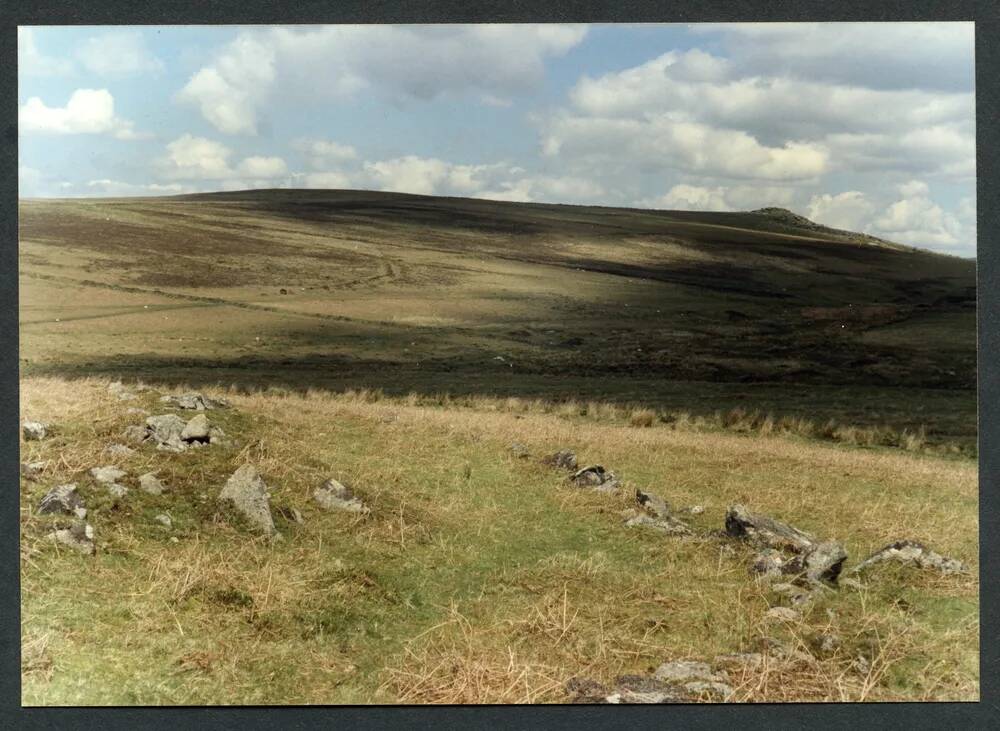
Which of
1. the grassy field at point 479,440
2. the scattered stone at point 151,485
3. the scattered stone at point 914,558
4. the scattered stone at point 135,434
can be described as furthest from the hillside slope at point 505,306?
the scattered stone at point 151,485

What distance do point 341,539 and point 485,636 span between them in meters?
1.78

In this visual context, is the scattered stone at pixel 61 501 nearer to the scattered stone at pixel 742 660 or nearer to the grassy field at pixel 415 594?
the grassy field at pixel 415 594

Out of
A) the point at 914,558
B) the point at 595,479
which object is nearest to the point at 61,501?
the point at 595,479

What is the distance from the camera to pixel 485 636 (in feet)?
20.5

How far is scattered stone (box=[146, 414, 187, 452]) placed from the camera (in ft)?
25.7

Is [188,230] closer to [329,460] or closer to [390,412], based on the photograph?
[390,412]

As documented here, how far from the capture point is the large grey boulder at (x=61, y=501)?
21.4ft

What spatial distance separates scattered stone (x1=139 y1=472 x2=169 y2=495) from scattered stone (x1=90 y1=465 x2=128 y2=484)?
0.56ft

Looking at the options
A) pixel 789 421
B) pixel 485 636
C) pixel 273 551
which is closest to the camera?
pixel 485 636

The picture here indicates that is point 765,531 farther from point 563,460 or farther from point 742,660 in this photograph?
point 563,460

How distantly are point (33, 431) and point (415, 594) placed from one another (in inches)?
152

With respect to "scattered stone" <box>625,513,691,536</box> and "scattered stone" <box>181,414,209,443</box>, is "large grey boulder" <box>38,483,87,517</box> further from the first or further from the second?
"scattered stone" <box>625,513,691,536</box>

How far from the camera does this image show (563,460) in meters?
9.91

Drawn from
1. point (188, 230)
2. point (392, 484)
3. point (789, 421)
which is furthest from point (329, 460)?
point (188, 230)
